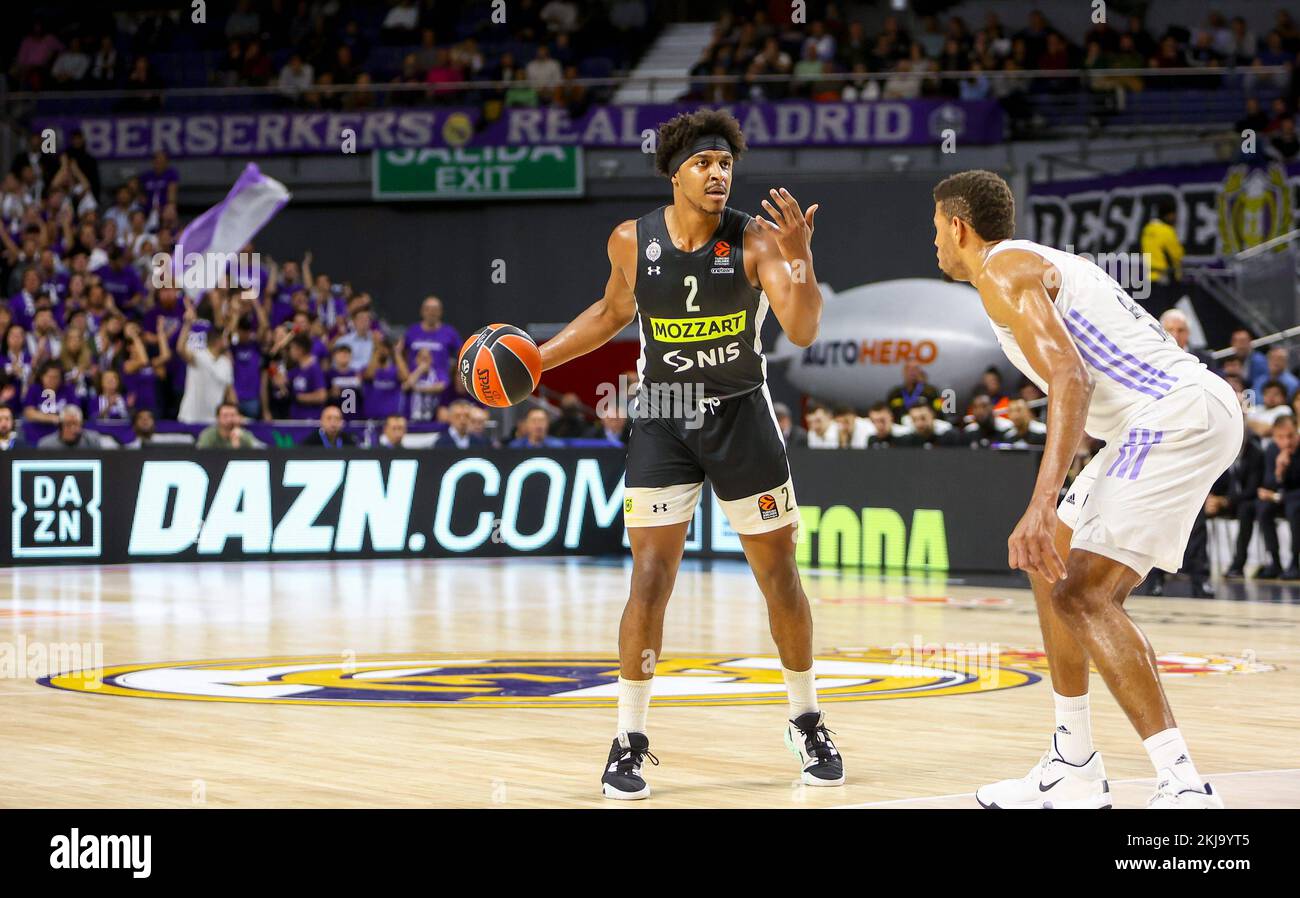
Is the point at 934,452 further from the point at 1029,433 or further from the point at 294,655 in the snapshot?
the point at 294,655

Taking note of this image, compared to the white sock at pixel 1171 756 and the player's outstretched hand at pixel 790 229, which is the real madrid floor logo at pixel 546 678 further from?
the white sock at pixel 1171 756

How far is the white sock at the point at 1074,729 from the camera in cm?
571

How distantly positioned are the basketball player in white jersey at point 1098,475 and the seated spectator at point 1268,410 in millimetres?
11870

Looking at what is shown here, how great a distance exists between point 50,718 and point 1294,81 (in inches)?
783

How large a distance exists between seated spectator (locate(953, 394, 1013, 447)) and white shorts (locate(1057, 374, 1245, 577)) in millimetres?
12026

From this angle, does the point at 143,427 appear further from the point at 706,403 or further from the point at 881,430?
the point at 706,403

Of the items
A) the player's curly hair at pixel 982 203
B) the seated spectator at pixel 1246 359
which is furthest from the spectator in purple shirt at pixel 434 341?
the player's curly hair at pixel 982 203

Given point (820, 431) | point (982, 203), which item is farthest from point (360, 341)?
point (982, 203)

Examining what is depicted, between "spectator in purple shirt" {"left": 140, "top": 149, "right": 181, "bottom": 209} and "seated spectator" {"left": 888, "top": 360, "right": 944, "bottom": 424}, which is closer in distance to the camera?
"seated spectator" {"left": 888, "top": 360, "right": 944, "bottom": 424}

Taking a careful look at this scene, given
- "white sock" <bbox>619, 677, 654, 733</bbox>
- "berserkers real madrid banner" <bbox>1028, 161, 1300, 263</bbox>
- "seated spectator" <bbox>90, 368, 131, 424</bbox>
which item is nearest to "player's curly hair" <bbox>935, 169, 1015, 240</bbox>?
"white sock" <bbox>619, 677, 654, 733</bbox>

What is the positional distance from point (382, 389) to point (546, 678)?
1128 centimetres

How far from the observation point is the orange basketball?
6.67 meters

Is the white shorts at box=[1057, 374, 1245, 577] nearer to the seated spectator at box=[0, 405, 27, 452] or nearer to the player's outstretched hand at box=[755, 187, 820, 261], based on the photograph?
the player's outstretched hand at box=[755, 187, 820, 261]

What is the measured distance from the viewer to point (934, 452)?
55.7 ft
